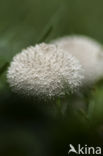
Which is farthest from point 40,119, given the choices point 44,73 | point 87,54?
point 87,54

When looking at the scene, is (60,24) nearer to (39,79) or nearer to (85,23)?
(85,23)

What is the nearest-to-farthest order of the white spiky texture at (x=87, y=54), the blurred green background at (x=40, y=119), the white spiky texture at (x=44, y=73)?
1. the blurred green background at (x=40, y=119)
2. the white spiky texture at (x=44, y=73)
3. the white spiky texture at (x=87, y=54)

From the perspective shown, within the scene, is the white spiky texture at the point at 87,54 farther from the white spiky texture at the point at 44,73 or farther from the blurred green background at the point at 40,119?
the white spiky texture at the point at 44,73

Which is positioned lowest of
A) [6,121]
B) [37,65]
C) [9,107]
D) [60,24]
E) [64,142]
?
[64,142]

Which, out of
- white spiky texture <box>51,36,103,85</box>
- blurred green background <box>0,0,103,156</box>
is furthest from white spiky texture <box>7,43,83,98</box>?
white spiky texture <box>51,36,103,85</box>

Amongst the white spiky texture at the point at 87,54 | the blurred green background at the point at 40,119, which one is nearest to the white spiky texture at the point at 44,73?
the blurred green background at the point at 40,119

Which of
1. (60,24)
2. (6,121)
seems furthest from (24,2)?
(6,121)

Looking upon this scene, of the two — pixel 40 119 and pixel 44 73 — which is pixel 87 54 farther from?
pixel 40 119

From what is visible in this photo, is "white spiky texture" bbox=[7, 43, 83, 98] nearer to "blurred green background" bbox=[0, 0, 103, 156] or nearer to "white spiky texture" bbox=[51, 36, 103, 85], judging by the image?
"blurred green background" bbox=[0, 0, 103, 156]
